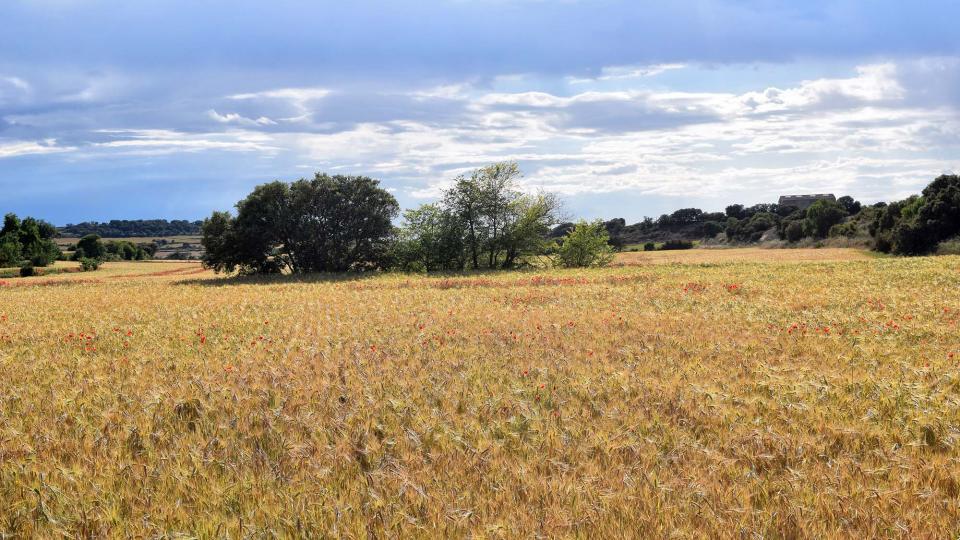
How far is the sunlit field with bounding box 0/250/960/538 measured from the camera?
518 cm

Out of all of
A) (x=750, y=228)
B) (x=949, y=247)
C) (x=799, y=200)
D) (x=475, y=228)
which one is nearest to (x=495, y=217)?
(x=475, y=228)

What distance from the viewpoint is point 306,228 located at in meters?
51.1

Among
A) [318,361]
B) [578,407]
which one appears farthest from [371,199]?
[578,407]

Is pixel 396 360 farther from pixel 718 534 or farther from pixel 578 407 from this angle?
pixel 718 534

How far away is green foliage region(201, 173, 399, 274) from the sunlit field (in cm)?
3427

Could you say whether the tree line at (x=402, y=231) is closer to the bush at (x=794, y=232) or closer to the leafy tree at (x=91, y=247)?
the bush at (x=794, y=232)

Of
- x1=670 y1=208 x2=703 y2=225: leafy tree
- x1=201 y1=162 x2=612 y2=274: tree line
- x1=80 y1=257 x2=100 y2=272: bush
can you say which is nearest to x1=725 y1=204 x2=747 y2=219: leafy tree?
x1=670 y1=208 x2=703 y2=225: leafy tree

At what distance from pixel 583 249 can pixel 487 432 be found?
171 feet

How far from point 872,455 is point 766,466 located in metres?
1.31

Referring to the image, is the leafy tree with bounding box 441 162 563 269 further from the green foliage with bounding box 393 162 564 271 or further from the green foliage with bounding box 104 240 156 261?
the green foliage with bounding box 104 240 156 261

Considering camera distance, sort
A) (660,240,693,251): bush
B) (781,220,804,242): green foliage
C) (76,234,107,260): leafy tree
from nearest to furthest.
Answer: (781,220,804,242): green foliage → (660,240,693,251): bush → (76,234,107,260): leafy tree

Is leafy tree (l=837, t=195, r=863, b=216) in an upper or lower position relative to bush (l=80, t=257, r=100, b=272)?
upper

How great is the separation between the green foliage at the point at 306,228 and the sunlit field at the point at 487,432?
Answer: 3427 centimetres

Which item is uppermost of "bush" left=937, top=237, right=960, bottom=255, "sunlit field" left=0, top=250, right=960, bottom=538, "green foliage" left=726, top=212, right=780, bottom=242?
"green foliage" left=726, top=212, right=780, bottom=242
